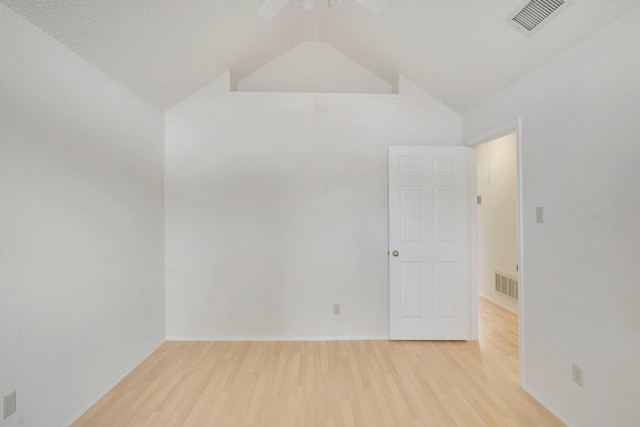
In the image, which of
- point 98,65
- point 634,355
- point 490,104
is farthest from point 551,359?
point 98,65

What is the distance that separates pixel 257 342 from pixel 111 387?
4.11 feet

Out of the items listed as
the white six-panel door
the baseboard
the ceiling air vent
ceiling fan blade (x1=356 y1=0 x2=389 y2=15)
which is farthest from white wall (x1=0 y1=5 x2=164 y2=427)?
the baseboard

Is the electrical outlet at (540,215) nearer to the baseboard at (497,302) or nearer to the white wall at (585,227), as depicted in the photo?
the white wall at (585,227)

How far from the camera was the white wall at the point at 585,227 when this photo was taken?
1503mm

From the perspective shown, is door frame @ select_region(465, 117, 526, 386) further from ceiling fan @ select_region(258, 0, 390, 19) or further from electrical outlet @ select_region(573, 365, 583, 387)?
ceiling fan @ select_region(258, 0, 390, 19)

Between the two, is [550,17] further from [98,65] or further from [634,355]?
[98,65]

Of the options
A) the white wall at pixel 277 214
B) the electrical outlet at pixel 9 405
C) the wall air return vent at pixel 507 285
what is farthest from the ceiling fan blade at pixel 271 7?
the wall air return vent at pixel 507 285

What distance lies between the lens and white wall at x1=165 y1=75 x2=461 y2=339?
3092 millimetres

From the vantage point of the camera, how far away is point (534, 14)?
1741mm

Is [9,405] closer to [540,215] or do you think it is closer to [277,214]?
[277,214]

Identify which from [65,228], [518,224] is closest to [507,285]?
[518,224]

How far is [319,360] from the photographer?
8.70 ft

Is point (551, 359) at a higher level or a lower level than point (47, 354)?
lower

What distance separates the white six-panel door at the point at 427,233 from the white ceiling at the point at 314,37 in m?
0.75
